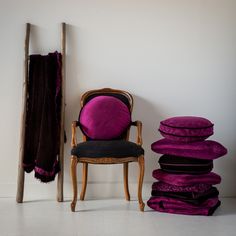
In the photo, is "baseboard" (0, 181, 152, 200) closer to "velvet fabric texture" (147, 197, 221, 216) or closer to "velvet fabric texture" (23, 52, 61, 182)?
"velvet fabric texture" (23, 52, 61, 182)

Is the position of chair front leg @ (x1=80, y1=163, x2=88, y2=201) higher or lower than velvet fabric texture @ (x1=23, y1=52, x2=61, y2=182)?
Result: lower

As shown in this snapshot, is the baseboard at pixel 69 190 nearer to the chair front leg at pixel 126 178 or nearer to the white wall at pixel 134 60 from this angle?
the white wall at pixel 134 60

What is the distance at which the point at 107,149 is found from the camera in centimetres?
328

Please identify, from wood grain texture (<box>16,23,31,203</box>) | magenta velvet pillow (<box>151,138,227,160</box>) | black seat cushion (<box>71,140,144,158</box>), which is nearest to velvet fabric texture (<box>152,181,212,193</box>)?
magenta velvet pillow (<box>151,138,227,160</box>)

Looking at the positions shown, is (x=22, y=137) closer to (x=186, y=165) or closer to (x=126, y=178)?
(x=126, y=178)

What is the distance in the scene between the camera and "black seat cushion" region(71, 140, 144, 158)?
3.28 meters

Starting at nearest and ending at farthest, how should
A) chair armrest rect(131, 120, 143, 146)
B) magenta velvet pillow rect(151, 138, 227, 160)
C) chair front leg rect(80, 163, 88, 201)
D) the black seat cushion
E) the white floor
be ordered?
the white floor
the black seat cushion
magenta velvet pillow rect(151, 138, 227, 160)
chair armrest rect(131, 120, 143, 146)
chair front leg rect(80, 163, 88, 201)

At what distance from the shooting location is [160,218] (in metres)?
3.21

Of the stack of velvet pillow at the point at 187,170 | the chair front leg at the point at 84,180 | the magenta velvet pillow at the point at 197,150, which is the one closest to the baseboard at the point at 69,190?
the chair front leg at the point at 84,180

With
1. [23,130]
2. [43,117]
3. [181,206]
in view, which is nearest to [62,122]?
[43,117]

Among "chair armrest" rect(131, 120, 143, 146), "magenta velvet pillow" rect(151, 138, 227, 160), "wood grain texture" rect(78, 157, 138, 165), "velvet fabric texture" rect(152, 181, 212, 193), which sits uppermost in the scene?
"chair armrest" rect(131, 120, 143, 146)

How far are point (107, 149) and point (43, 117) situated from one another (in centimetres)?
74

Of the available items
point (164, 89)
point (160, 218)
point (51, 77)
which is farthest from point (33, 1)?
point (160, 218)

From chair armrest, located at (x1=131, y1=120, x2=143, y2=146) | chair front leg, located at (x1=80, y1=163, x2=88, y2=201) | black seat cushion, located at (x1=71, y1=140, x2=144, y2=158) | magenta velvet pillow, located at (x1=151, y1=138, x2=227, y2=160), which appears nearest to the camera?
black seat cushion, located at (x1=71, y1=140, x2=144, y2=158)
